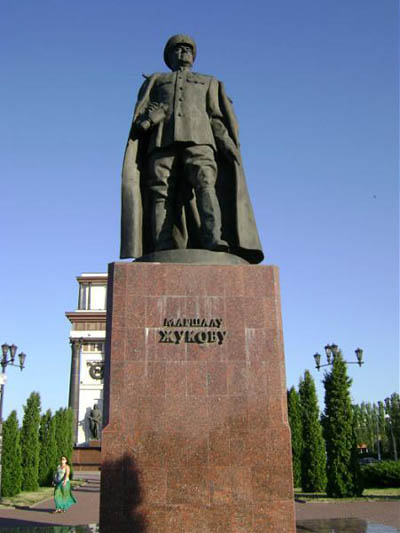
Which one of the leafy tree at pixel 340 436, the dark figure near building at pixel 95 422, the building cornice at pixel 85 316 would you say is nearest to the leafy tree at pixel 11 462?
the leafy tree at pixel 340 436

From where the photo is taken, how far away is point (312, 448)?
23422mm

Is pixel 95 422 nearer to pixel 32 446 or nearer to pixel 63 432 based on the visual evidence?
pixel 63 432

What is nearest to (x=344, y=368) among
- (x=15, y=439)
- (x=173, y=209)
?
(x=15, y=439)

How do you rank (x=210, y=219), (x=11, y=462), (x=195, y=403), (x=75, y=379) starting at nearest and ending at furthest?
(x=195, y=403) < (x=210, y=219) < (x=11, y=462) < (x=75, y=379)

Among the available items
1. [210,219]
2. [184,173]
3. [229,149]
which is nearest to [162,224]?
[210,219]

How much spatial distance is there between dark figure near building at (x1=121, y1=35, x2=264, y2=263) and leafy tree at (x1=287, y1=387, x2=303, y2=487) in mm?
18702

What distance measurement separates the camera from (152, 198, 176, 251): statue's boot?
834cm

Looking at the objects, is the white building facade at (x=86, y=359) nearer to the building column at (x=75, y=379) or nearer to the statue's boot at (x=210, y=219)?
the building column at (x=75, y=379)

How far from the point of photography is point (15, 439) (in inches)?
956

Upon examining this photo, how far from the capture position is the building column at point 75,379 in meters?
46.5

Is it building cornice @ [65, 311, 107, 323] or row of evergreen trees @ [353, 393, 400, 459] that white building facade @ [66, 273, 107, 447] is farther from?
row of evergreen trees @ [353, 393, 400, 459]

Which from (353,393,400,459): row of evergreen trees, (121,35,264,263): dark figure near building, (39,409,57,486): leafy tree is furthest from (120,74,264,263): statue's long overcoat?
(353,393,400,459): row of evergreen trees

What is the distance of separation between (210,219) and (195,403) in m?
2.62

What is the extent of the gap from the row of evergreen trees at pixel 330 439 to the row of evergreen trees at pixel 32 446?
38.3 ft
